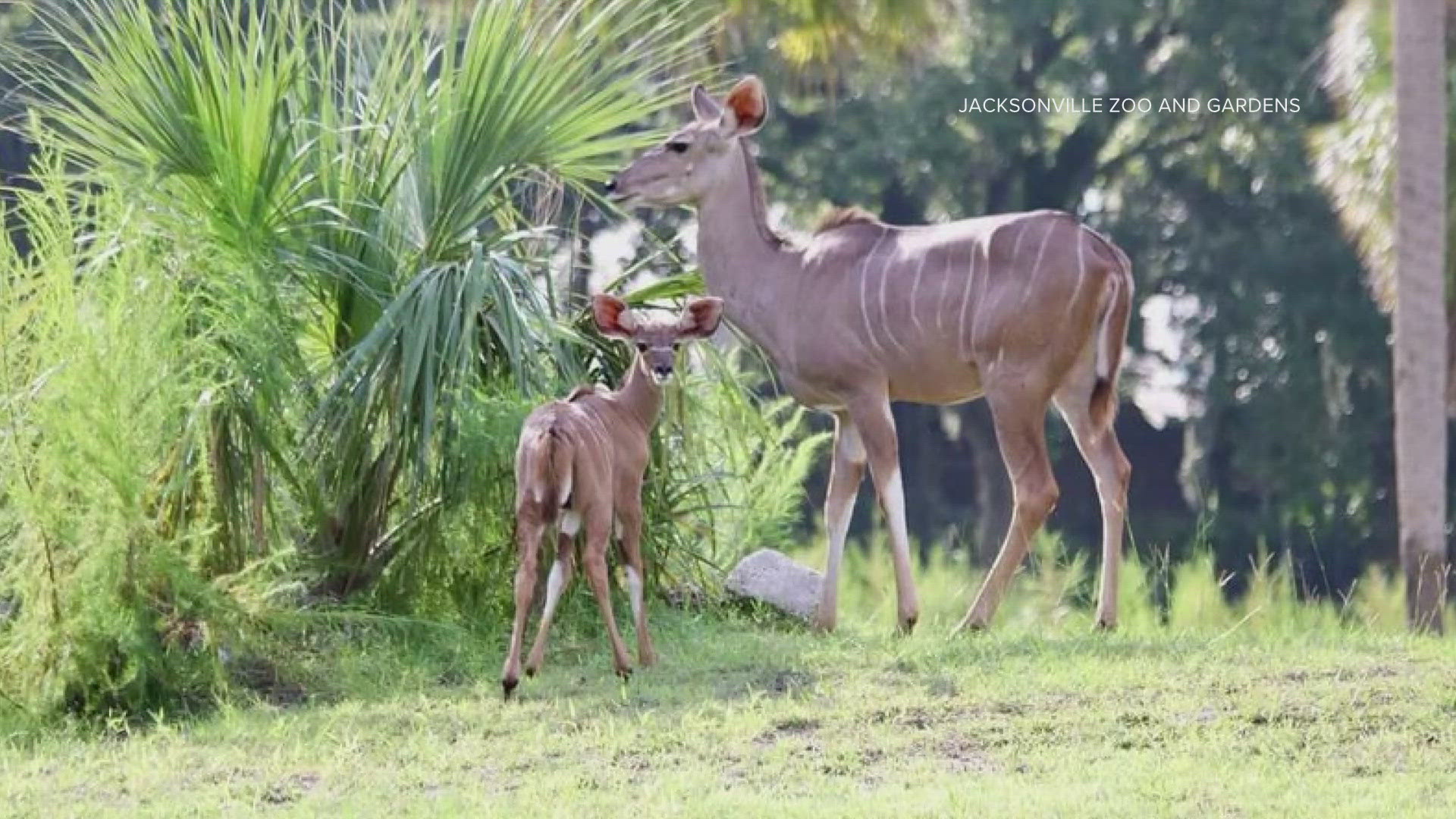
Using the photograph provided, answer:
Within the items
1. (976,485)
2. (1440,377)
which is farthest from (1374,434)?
(1440,377)

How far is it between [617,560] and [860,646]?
1.03 meters

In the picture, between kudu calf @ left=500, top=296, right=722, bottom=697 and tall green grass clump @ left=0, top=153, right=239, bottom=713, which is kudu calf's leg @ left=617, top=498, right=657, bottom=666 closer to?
kudu calf @ left=500, top=296, right=722, bottom=697

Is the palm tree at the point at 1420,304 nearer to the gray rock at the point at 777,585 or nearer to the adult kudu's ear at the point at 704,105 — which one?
the gray rock at the point at 777,585

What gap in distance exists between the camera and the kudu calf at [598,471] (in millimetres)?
8312

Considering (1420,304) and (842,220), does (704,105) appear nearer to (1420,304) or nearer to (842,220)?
(842,220)

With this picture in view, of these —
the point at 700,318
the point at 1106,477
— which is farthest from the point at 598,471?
the point at 1106,477

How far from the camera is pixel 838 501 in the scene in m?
10.4

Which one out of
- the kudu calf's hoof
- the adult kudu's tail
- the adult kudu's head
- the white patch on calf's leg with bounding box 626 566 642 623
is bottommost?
the kudu calf's hoof

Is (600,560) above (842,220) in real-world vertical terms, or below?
below

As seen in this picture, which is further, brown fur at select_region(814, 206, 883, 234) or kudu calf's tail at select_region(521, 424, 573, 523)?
brown fur at select_region(814, 206, 883, 234)

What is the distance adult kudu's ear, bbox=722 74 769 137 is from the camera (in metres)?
10.2

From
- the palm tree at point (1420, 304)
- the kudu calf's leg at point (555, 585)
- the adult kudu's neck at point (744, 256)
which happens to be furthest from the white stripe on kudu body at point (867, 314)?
the palm tree at point (1420, 304)

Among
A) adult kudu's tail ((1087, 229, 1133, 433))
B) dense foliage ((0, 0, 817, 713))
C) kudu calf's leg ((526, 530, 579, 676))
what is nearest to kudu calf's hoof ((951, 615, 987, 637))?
adult kudu's tail ((1087, 229, 1133, 433))

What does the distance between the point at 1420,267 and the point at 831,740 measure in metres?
5.85
